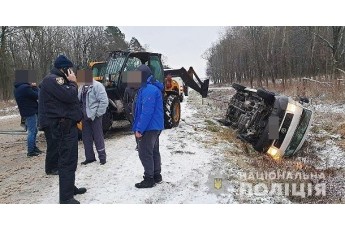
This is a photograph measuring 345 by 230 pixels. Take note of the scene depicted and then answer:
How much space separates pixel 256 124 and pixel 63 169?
5.62 metres

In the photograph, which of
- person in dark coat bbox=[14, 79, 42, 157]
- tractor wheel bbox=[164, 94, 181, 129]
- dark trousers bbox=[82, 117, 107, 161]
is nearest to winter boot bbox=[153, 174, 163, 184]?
dark trousers bbox=[82, 117, 107, 161]

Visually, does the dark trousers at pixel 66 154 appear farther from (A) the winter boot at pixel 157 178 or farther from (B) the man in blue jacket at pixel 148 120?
(A) the winter boot at pixel 157 178

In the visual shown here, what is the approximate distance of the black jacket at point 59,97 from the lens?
468cm

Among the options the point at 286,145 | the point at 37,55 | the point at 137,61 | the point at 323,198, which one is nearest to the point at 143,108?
the point at 323,198

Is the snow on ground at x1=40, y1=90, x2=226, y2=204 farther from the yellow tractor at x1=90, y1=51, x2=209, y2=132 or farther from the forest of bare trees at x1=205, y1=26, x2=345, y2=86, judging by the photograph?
the forest of bare trees at x1=205, y1=26, x2=345, y2=86

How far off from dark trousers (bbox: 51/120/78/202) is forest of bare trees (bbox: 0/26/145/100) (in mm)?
20750

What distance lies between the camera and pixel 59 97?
15.3ft

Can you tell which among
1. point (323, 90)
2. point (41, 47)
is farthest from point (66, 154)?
point (41, 47)

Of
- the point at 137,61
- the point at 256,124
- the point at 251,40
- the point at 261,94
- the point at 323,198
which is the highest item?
the point at 251,40

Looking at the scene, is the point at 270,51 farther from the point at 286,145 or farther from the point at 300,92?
the point at 286,145

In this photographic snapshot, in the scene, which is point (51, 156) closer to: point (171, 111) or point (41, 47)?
point (171, 111)

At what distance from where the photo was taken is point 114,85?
9.71m

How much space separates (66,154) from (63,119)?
1.43ft

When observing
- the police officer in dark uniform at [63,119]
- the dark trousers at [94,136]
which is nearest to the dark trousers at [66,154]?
the police officer in dark uniform at [63,119]
